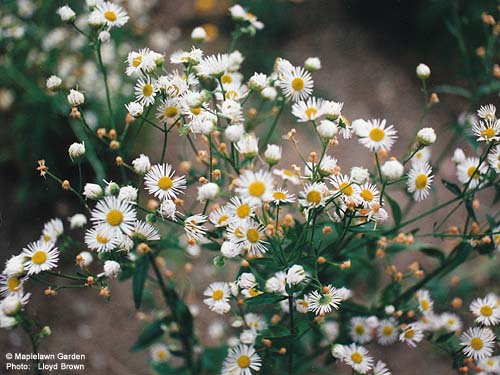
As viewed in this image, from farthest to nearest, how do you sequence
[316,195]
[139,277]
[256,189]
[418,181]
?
[139,277] < [418,181] < [316,195] < [256,189]

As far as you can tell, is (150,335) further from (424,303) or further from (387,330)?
(424,303)

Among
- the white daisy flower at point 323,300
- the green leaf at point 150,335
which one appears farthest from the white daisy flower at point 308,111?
the green leaf at point 150,335

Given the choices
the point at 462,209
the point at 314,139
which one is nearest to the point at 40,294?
the point at 314,139

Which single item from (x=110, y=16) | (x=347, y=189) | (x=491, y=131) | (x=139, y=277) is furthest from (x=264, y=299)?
(x=110, y=16)

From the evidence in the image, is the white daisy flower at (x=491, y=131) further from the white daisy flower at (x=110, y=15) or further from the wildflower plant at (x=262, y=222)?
the white daisy flower at (x=110, y=15)

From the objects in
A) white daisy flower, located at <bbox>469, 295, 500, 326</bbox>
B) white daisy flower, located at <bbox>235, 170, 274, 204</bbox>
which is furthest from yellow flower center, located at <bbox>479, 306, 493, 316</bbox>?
white daisy flower, located at <bbox>235, 170, 274, 204</bbox>

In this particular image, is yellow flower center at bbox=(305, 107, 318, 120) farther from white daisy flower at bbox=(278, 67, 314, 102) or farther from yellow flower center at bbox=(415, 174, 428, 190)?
yellow flower center at bbox=(415, 174, 428, 190)
